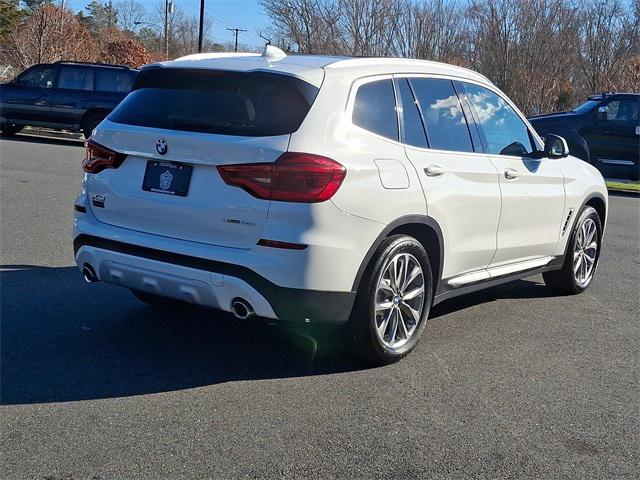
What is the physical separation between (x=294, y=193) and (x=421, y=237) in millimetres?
1258

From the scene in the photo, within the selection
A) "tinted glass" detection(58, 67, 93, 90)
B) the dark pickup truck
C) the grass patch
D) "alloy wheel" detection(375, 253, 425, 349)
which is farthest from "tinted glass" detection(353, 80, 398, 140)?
"tinted glass" detection(58, 67, 93, 90)

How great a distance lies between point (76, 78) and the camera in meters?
20.6

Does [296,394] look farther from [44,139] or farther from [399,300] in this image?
[44,139]

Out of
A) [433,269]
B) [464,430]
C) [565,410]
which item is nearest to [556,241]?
[433,269]

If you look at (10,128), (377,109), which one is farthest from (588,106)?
(377,109)

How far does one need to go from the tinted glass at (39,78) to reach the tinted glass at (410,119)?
17021 millimetres

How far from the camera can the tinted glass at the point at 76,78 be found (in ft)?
67.7

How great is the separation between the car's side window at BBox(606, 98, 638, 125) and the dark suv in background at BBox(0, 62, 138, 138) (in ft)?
37.5

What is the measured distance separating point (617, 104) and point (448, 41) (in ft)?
46.1

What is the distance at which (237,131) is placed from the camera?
15.5 feet

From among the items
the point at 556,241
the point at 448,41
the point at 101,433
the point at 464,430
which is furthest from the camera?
the point at 448,41

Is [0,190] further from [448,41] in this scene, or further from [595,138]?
[448,41]

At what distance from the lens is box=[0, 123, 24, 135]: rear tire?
21169 millimetres

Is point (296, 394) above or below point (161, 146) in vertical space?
below
